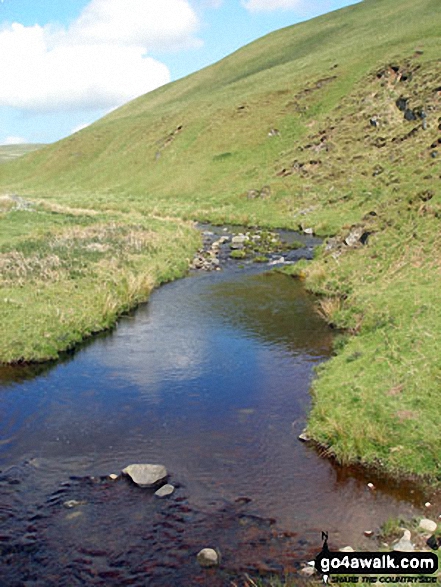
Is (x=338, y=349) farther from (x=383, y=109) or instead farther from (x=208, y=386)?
(x=383, y=109)

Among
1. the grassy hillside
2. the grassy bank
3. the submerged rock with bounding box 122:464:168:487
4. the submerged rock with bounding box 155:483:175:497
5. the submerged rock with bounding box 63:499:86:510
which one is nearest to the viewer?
the submerged rock with bounding box 63:499:86:510

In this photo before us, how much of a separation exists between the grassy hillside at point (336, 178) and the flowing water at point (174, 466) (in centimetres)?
176

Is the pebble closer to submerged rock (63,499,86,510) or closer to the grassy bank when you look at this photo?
submerged rock (63,499,86,510)

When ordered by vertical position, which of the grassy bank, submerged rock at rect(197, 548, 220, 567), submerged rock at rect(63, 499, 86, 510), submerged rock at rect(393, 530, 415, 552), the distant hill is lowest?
submerged rock at rect(393, 530, 415, 552)

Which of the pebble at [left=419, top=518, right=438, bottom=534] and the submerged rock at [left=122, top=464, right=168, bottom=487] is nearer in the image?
the pebble at [left=419, top=518, right=438, bottom=534]

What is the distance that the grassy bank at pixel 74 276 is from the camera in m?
23.0

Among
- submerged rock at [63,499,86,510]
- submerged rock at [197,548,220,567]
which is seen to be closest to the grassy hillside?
submerged rock at [197,548,220,567]

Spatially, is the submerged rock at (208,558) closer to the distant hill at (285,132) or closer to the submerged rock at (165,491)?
the submerged rock at (165,491)

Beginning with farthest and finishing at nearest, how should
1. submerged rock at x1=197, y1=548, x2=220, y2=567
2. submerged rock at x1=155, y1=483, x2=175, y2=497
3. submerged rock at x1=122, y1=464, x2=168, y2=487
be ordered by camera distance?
submerged rock at x1=122, y1=464, x2=168, y2=487, submerged rock at x1=155, y1=483, x2=175, y2=497, submerged rock at x1=197, y1=548, x2=220, y2=567

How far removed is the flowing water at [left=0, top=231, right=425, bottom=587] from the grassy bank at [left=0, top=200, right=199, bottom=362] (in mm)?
1486

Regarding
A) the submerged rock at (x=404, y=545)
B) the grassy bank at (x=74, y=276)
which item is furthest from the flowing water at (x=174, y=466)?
Result: the grassy bank at (x=74, y=276)

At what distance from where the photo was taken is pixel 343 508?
12.1 m

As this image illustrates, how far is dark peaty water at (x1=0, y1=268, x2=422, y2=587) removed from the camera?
10797 millimetres

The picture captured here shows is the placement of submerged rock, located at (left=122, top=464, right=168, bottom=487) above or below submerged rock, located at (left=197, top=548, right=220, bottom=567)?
above
